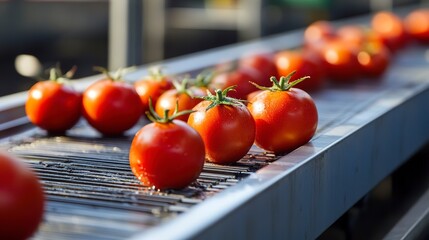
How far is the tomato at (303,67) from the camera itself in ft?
12.9

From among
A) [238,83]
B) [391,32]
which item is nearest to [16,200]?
[238,83]

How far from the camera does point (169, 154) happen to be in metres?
2.13

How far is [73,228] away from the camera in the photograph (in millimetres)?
1856

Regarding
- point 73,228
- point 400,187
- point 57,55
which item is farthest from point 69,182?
point 57,55

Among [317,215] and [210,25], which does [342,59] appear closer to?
[317,215]

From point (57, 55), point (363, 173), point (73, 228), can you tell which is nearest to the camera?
point (73, 228)

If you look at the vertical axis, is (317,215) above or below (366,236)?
above

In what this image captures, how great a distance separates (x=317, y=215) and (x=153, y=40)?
32.0 feet

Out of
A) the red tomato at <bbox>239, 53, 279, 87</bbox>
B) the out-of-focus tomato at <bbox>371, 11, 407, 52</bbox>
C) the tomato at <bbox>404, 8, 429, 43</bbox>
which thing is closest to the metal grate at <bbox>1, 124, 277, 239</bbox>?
the red tomato at <bbox>239, 53, 279, 87</bbox>

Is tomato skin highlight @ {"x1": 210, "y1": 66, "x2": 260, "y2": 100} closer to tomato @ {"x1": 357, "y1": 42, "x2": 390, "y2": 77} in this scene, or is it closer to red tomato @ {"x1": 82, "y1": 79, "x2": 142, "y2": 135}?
red tomato @ {"x1": 82, "y1": 79, "x2": 142, "y2": 135}

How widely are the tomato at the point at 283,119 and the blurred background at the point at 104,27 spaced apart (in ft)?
21.5

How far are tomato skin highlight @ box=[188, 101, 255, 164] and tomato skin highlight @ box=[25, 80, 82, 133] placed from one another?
2.14 feet

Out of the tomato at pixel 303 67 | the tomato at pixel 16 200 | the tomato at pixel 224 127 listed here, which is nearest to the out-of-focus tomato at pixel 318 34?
the tomato at pixel 303 67

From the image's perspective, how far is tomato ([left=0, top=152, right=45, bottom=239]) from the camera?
1.68 meters
